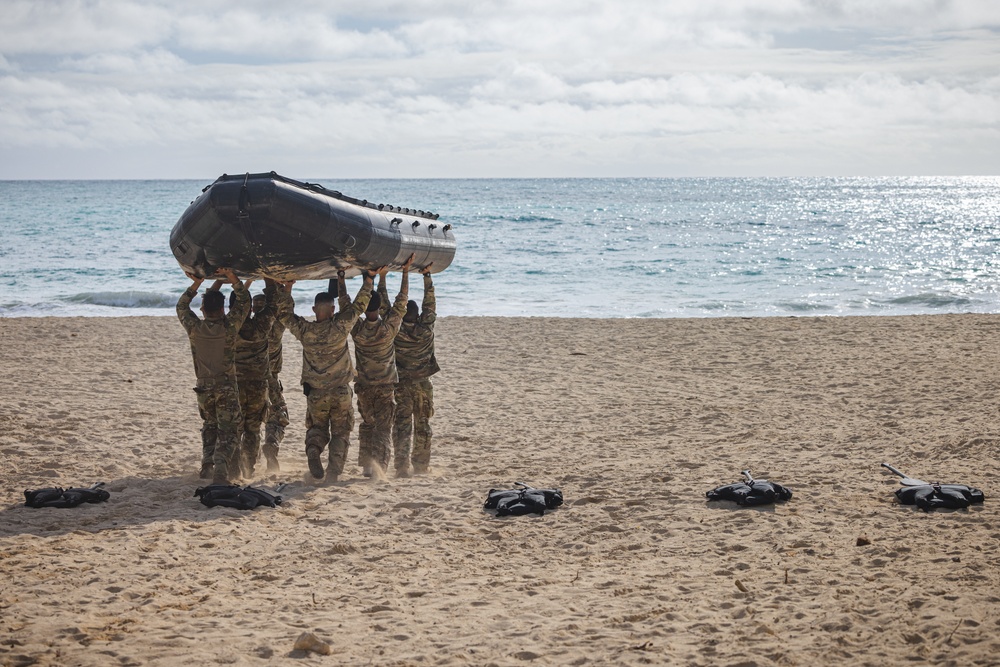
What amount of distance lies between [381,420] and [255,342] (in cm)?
127

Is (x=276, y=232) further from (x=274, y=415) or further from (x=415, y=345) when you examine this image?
(x=274, y=415)

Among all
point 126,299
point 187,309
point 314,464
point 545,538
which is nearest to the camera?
point 545,538

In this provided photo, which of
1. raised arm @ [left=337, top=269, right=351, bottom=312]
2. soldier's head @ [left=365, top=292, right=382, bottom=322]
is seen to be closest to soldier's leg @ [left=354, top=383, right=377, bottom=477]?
soldier's head @ [left=365, top=292, right=382, bottom=322]

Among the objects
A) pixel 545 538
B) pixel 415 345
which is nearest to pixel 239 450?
pixel 415 345

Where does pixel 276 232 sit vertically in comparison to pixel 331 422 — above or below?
above

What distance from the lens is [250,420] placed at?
27.2 feet

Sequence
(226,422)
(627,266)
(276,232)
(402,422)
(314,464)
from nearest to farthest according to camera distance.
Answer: (276,232) < (226,422) < (314,464) < (402,422) < (627,266)

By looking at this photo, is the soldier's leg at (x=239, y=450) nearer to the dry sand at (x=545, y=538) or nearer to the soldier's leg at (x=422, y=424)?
the dry sand at (x=545, y=538)

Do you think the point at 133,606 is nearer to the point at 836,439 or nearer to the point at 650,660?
Result: the point at 650,660

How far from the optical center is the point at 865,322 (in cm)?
1678

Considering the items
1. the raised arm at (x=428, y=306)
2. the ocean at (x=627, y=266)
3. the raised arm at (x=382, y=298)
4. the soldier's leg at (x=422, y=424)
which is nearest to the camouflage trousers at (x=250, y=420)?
the raised arm at (x=382, y=298)

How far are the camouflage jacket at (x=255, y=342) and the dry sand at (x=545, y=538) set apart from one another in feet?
3.20

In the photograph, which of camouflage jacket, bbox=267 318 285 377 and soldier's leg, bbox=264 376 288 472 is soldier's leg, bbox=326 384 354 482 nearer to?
soldier's leg, bbox=264 376 288 472

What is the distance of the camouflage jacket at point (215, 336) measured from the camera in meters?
7.79
